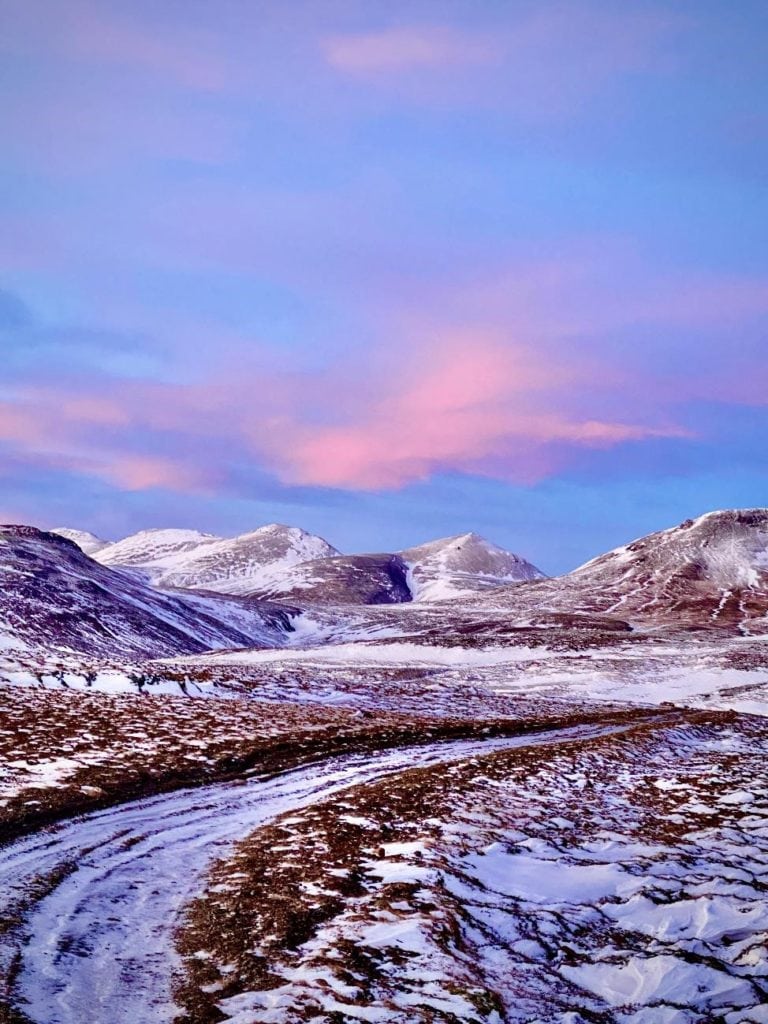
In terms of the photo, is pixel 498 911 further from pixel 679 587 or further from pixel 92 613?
pixel 679 587

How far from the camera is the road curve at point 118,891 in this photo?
8.43m

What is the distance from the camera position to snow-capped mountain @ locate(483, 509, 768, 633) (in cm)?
13325

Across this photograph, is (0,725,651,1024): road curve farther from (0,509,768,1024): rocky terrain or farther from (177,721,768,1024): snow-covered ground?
(177,721,768,1024): snow-covered ground

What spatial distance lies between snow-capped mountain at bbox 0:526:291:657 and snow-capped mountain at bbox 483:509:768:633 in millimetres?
55901

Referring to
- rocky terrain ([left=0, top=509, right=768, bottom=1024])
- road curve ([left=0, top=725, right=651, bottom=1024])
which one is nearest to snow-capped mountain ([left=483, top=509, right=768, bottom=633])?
rocky terrain ([left=0, top=509, right=768, bottom=1024])

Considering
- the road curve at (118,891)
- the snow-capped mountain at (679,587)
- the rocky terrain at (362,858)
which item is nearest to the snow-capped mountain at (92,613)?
the rocky terrain at (362,858)

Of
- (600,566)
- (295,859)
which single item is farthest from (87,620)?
(600,566)

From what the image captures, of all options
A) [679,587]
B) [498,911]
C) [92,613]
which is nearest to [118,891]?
[498,911]

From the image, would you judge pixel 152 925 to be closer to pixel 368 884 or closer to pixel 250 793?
pixel 368 884

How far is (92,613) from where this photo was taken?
99750 mm

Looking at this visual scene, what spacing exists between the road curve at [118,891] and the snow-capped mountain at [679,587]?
4250 inches

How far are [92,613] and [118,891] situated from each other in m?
94.6

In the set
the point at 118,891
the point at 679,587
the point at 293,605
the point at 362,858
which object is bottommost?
the point at 362,858

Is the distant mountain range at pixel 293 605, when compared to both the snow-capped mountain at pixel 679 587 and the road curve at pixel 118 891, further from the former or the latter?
the road curve at pixel 118 891
